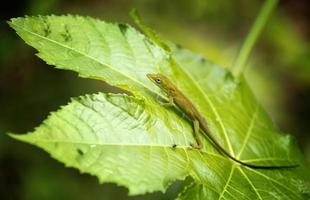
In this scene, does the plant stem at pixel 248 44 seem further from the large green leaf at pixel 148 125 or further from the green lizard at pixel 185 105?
the green lizard at pixel 185 105

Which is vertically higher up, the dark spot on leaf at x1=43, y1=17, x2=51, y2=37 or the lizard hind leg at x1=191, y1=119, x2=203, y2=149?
the dark spot on leaf at x1=43, y1=17, x2=51, y2=37

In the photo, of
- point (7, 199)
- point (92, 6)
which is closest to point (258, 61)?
point (92, 6)

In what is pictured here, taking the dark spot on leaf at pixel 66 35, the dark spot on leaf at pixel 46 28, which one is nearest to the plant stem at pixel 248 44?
the dark spot on leaf at pixel 66 35

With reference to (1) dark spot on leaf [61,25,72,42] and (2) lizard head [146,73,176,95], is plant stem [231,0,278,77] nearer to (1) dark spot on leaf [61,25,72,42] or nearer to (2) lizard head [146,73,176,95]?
(2) lizard head [146,73,176,95]

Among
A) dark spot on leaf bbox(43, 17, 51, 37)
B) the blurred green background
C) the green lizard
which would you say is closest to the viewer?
dark spot on leaf bbox(43, 17, 51, 37)

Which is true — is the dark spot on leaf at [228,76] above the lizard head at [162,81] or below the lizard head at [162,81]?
above

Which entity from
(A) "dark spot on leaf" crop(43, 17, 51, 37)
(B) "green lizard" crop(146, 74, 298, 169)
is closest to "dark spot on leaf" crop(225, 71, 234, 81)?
(B) "green lizard" crop(146, 74, 298, 169)
